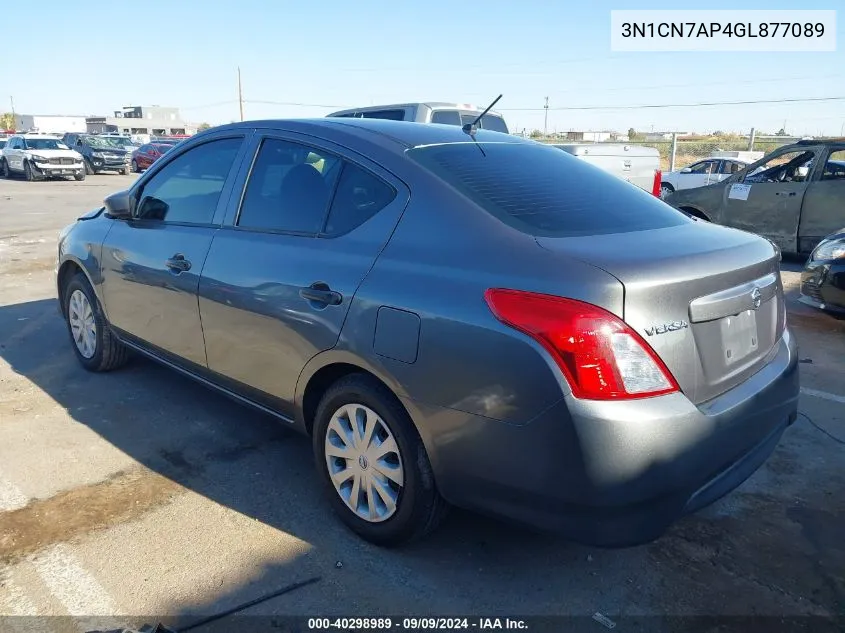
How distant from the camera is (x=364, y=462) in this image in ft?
9.09

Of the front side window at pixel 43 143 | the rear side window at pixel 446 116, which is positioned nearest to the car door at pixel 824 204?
the rear side window at pixel 446 116

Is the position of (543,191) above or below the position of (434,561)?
above

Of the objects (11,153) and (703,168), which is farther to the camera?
(11,153)

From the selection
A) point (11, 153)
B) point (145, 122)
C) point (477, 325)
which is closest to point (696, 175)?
point (477, 325)

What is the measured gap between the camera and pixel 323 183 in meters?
3.05

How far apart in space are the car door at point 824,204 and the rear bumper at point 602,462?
7.33 meters

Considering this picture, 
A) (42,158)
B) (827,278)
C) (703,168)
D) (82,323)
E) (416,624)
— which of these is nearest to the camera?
(416,624)

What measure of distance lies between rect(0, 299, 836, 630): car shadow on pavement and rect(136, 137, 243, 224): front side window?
1.28m

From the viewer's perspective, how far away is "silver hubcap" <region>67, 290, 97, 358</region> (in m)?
4.75

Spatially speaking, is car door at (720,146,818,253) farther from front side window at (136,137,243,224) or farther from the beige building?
the beige building

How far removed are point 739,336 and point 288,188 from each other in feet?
6.75

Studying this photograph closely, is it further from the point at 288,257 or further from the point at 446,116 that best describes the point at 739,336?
the point at 446,116

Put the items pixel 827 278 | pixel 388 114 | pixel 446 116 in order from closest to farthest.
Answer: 1. pixel 827 278
2. pixel 446 116
3. pixel 388 114

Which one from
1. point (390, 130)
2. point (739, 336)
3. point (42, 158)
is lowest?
point (739, 336)
